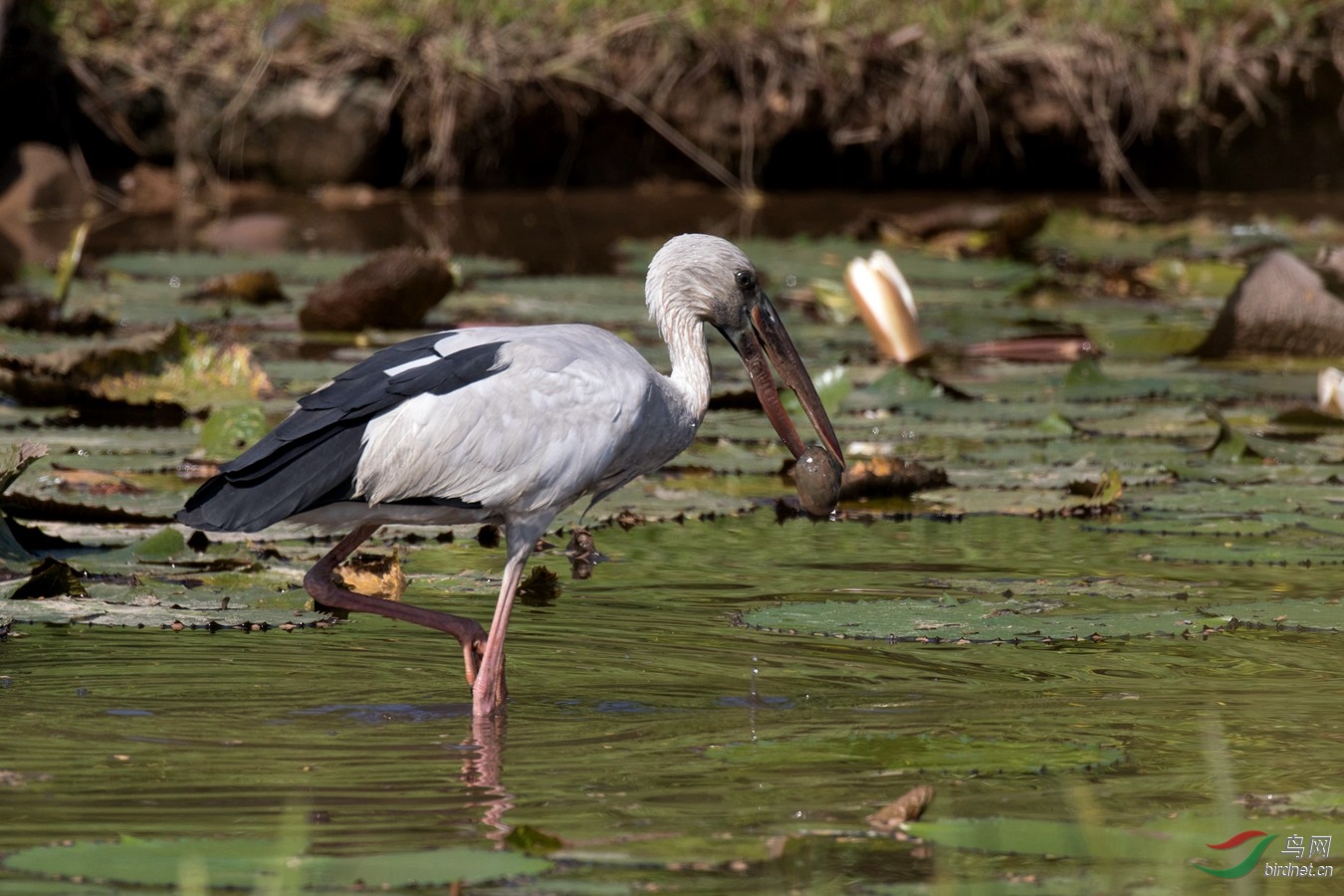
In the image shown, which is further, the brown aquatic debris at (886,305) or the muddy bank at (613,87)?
the muddy bank at (613,87)

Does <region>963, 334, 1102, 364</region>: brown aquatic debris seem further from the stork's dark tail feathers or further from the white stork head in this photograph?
the stork's dark tail feathers

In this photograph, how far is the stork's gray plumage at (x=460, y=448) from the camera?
3.99m

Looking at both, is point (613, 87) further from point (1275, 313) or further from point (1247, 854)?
point (1247, 854)

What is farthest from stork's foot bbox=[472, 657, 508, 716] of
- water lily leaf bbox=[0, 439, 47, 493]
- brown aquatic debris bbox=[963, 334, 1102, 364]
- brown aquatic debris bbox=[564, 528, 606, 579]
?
brown aquatic debris bbox=[963, 334, 1102, 364]

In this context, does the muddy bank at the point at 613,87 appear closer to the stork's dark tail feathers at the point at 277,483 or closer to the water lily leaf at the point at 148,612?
the water lily leaf at the point at 148,612

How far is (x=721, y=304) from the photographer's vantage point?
4.68 metres

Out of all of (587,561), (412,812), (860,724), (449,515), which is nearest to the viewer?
(412,812)

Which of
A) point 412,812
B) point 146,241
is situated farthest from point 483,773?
point 146,241

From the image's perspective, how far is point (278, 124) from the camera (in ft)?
43.4

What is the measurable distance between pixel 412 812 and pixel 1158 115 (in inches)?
460

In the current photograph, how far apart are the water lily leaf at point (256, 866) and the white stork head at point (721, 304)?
2.10 metres

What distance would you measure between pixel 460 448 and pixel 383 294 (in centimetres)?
386

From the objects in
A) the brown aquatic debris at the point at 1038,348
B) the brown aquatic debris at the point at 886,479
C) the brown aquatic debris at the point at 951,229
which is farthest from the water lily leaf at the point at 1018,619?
the brown aquatic debris at the point at 951,229

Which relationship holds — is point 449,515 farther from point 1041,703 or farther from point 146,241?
point 146,241
